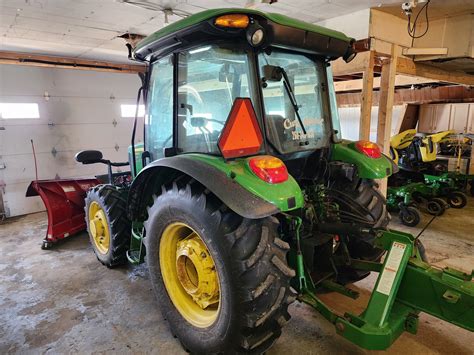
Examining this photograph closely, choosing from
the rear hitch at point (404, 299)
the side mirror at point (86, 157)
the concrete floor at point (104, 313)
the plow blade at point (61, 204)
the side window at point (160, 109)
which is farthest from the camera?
the plow blade at point (61, 204)

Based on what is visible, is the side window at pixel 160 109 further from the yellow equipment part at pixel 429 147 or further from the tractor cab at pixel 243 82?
the yellow equipment part at pixel 429 147

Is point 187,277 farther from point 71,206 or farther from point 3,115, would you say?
point 3,115

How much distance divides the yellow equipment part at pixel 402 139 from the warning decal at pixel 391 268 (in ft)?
14.9

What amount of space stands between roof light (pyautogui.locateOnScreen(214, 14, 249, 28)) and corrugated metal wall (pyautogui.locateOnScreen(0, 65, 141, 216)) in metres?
5.20

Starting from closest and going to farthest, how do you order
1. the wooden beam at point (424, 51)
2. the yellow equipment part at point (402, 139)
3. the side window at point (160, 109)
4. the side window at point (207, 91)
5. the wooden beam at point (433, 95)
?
the side window at point (207, 91)
the side window at point (160, 109)
the wooden beam at point (424, 51)
the yellow equipment part at point (402, 139)
the wooden beam at point (433, 95)

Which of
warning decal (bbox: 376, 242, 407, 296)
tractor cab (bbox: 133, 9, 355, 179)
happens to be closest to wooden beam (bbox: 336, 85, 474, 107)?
tractor cab (bbox: 133, 9, 355, 179)

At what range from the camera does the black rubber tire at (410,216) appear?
4270 millimetres

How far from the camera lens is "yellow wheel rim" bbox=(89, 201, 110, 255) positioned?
3.17 metres

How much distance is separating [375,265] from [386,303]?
1.52 ft

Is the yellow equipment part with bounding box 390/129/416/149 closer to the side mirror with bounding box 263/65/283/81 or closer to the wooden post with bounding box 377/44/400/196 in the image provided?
the wooden post with bounding box 377/44/400/196

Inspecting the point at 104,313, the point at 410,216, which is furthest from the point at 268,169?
the point at 410,216

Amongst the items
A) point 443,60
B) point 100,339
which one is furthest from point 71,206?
point 443,60

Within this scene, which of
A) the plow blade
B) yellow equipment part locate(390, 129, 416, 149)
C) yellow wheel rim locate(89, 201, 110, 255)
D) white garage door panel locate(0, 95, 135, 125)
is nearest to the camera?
yellow wheel rim locate(89, 201, 110, 255)

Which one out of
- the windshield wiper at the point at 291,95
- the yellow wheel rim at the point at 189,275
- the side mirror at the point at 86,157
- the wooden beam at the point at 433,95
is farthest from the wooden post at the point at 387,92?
the side mirror at the point at 86,157
